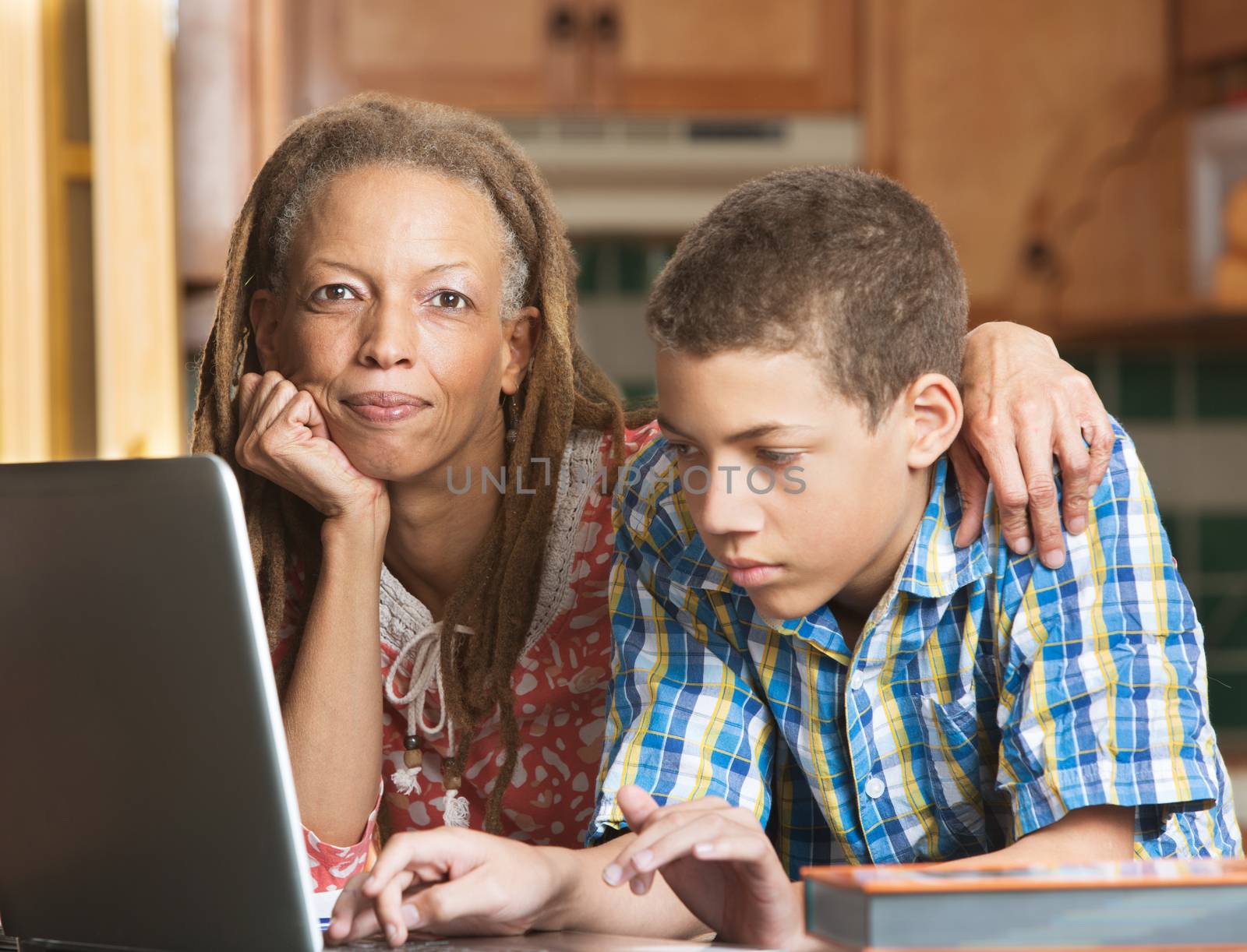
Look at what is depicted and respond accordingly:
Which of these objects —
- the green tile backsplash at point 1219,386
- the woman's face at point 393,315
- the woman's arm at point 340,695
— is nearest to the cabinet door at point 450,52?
the green tile backsplash at point 1219,386

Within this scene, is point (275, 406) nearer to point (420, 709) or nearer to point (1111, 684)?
point (420, 709)

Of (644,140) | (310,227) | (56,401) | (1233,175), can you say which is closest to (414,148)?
(310,227)

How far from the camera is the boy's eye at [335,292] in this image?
1.12 m

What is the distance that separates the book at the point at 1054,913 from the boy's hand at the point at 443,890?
26 centimetres

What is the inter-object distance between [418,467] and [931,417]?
1.40 ft

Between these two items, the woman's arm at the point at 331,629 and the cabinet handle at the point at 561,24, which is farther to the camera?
the cabinet handle at the point at 561,24

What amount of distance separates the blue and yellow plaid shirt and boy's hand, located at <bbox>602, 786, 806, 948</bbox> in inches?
5.1

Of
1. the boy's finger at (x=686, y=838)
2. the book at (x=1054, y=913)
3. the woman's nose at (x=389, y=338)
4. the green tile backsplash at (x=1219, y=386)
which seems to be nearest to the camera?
the book at (x=1054, y=913)

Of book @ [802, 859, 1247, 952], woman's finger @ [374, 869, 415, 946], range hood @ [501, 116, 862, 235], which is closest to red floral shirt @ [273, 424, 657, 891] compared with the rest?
woman's finger @ [374, 869, 415, 946]

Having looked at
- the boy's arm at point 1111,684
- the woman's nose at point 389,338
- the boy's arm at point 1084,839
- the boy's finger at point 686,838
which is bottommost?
the boy's arm at point 1084,839

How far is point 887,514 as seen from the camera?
34.7 inches

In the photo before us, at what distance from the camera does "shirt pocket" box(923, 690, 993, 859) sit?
923mm

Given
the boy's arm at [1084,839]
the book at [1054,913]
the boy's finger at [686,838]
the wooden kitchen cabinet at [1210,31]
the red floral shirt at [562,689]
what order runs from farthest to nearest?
the wooden kitchen cabinet at [1210,31] < the red floral shirt at [562,689] < the boy's arm at [1084,839] < the boy's finger at [686,838] < the book at [1054,913]

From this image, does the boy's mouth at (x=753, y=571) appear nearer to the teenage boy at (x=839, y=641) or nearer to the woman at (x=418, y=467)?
the teenage boy at (x=839, y=641)
